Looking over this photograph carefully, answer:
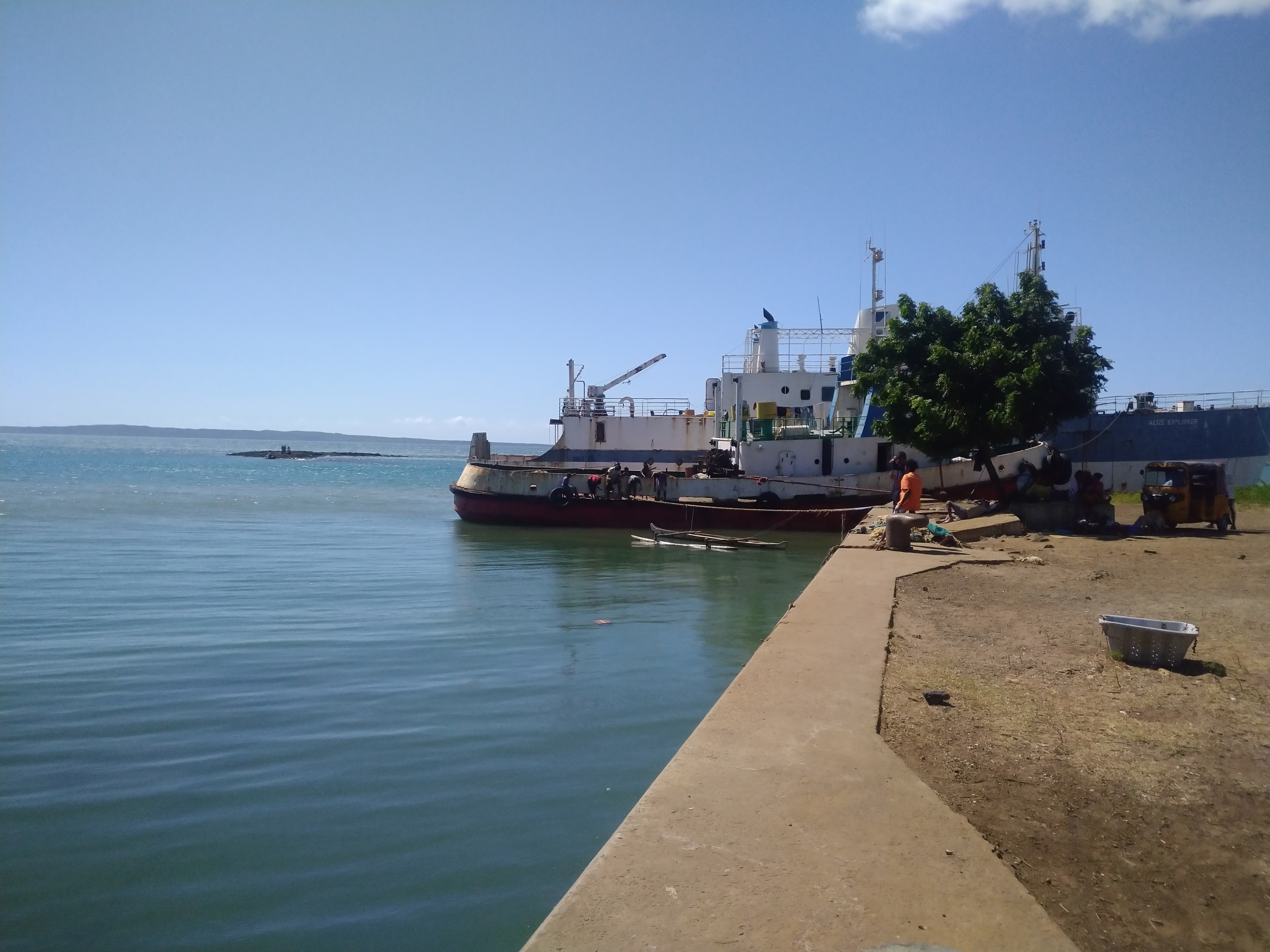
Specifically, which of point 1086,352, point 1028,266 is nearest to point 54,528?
point 1086,352

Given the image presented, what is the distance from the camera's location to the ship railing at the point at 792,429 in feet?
79.2

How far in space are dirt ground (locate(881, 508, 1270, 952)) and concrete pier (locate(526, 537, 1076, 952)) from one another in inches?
8.9

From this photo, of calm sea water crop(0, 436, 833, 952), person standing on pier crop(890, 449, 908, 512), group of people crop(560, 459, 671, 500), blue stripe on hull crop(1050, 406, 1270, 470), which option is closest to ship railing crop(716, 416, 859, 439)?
group of people crop(560, 459, 671, 500)

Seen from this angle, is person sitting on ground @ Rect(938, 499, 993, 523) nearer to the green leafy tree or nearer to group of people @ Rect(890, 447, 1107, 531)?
group of people @ Rect(890, 447, 1107, 531)

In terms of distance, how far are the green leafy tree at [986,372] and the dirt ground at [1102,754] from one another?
27.1 ft

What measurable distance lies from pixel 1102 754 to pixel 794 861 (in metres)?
2.24

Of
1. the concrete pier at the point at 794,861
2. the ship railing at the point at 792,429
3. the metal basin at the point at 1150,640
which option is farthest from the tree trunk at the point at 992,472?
the concrete pier at the point at 794,861

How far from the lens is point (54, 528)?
2352cm

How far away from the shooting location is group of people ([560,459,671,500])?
24484 millimetres

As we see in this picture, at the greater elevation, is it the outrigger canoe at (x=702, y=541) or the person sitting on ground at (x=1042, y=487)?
the person sitting on ground at (x=1042, y=487)

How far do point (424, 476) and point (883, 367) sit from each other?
62053 mm

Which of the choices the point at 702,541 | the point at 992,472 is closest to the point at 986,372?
the point at 992,472

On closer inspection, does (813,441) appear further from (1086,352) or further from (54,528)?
(54,528)

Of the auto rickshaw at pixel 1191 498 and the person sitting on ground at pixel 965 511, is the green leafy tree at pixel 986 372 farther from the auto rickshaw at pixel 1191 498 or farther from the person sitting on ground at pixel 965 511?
the auto rickshaw at pixel 1191 498
